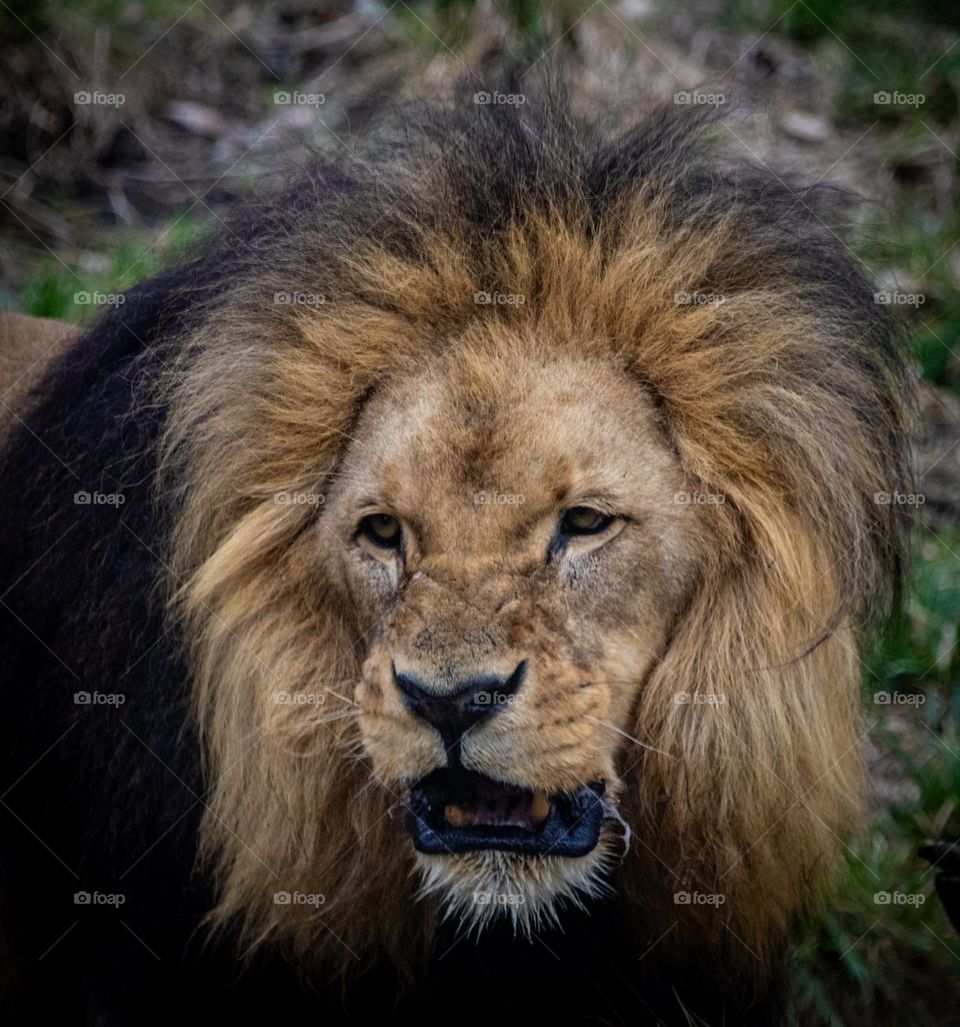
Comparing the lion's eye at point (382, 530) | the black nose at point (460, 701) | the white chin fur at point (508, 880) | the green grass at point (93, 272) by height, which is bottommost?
the white chin fur at point (508, 880)

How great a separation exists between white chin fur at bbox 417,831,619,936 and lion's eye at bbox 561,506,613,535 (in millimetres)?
633

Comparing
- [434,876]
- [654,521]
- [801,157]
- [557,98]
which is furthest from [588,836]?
[801,157]

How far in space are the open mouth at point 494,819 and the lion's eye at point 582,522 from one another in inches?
19.7

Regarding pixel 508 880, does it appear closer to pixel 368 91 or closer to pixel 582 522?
pixel 582 522

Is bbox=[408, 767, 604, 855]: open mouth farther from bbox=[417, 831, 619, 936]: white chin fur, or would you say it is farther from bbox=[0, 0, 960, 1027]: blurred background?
bbox=[0, 0, 960, 1027]: blurred background

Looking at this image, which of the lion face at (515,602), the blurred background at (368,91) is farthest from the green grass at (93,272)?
the lion face at (515,602)

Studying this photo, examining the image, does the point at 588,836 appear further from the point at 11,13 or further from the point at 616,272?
the point at 11,13

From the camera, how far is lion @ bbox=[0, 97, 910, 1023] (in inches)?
110

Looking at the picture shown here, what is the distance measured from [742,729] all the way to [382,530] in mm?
835

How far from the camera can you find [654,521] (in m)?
2.87

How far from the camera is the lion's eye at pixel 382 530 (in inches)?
A: 115

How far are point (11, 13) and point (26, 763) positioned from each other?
15.8 ft

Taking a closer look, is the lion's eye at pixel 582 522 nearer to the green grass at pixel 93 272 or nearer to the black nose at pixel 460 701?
the black nose at pixel 460 701

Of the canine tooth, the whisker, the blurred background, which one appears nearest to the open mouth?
the canine tooth
